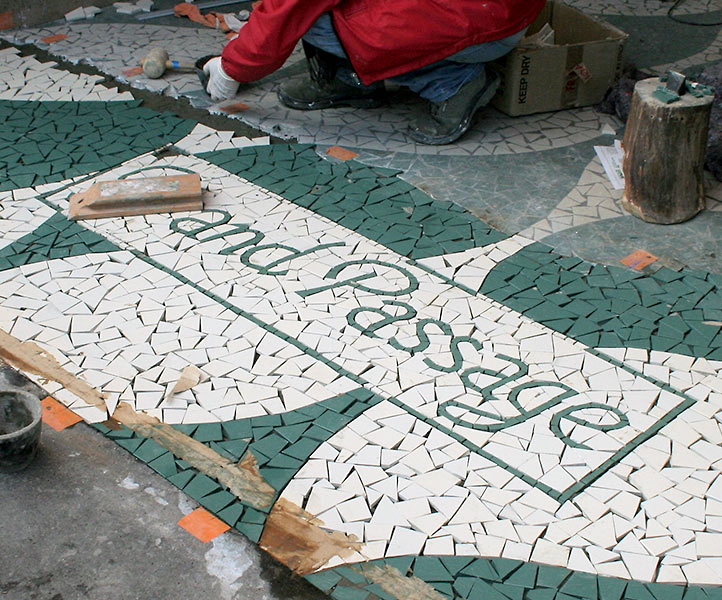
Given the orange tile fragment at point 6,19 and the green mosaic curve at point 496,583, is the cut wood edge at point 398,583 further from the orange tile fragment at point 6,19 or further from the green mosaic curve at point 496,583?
the orange tile fragment at point 6,19

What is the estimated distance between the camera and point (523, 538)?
2.63 meters

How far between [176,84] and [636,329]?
3420 millimetres

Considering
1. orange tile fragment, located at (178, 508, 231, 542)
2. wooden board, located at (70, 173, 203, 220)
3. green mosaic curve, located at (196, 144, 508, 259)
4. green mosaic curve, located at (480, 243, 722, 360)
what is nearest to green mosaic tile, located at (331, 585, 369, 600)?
orange tile fragment, located at (178, 508, 231, 542)

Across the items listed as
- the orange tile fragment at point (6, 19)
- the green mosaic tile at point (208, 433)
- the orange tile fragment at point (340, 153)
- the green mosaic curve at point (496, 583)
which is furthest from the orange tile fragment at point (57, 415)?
the orange tile fragment at point (6, 19)

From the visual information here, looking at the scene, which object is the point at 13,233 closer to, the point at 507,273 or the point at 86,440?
the point at 86,440

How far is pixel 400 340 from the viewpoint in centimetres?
342

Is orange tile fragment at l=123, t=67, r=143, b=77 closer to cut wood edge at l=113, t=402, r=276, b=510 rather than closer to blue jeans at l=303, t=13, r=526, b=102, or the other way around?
blue jeans at l=303, t=13, r=526, b=102

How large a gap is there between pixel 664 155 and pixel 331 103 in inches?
81.6

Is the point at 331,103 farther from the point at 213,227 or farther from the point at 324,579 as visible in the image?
the point at 324,579

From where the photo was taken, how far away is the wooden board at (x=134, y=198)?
420 centimetres

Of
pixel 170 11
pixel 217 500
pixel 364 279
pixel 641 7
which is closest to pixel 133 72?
pixel 170 11

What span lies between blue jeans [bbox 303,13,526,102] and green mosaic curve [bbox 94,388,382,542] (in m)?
2.23

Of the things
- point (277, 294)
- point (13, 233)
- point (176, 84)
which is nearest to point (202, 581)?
point (277, 294)

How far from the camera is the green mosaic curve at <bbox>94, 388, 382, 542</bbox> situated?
9.00 ft
